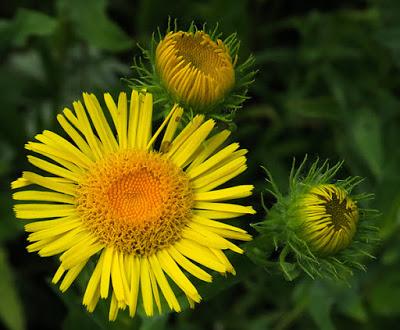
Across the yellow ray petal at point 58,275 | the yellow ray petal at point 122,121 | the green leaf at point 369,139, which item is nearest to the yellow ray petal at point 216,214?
the yellow ray petal at point 122,121

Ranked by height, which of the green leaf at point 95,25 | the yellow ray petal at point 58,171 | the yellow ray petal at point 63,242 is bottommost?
the yellow ray petal at point 63,242

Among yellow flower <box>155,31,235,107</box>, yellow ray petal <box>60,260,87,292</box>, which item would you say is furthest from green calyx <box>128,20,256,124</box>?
yellow ray petal <box>60,260,87,292</box>

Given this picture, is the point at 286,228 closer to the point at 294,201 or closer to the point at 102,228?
the point at 294,201

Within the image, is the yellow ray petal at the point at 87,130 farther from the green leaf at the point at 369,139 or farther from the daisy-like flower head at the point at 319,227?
the green leaf at the point at 369,139

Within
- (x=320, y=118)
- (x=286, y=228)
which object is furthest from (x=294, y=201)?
(x=320, y=118)

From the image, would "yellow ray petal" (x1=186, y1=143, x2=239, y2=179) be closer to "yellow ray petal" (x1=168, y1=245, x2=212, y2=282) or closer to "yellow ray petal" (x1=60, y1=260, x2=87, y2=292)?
"yellow ray petal" (x1=168, y1=245, x2=212, y2=282)

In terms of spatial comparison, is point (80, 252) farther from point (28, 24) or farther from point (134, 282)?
point (28, 24)

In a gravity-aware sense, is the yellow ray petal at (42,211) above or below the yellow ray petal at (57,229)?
above
